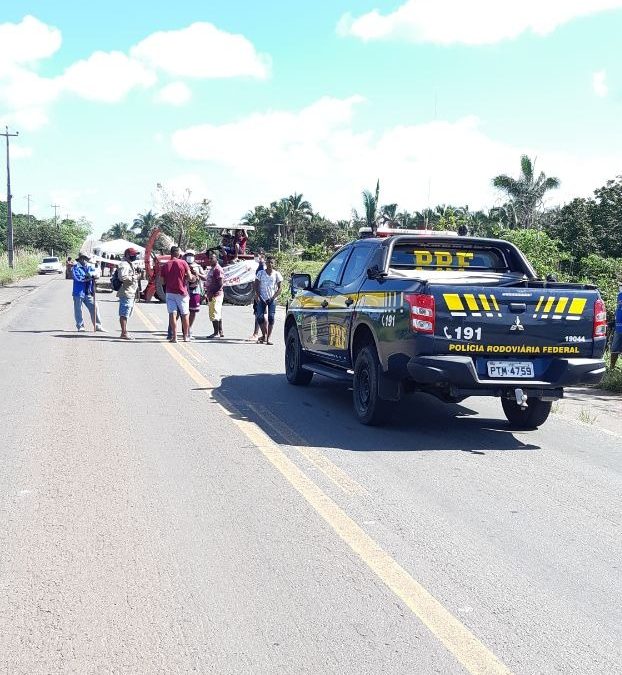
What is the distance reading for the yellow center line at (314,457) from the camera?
6.18 metres

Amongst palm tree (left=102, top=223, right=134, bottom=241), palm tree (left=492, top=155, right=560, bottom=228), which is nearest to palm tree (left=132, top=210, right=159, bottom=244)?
palm tree (left=102, top=223, right=134, bottom=241)

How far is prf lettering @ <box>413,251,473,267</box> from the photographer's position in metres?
9.32

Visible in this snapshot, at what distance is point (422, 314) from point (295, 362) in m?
3.88

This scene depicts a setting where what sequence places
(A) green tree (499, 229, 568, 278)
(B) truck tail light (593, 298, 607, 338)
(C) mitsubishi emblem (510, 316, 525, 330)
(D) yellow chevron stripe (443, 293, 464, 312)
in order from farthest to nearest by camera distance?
(A) green tree (499, 229, 568, 278)
(B) truck tail light (593, 298, 607, 338)
(C) mitsubishi emblem (510, 316, 525, 330)
(D) yellow chevron stripe (443, 293, 464, 312)

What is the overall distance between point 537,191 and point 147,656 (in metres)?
47.7

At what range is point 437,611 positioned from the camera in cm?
402

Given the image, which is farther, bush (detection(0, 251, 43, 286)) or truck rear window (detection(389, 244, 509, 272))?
bush (detection(0, 251, 43, 286))

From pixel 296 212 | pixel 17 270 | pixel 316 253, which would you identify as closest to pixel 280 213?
pixel 296 212

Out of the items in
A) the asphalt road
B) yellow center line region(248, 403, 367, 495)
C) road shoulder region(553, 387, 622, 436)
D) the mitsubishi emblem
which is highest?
the mitsubishi emblem

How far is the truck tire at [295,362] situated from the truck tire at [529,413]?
295cm

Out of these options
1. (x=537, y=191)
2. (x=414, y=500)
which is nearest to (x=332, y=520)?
(x=414, y=500)

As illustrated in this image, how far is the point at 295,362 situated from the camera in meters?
11.2

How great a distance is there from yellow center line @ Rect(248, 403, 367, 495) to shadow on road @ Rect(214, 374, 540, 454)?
0.01 metres

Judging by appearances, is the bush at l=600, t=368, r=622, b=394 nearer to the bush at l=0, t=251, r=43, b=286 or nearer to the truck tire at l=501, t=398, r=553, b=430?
the truck tire at l=501, t=398, r=553, b=430
